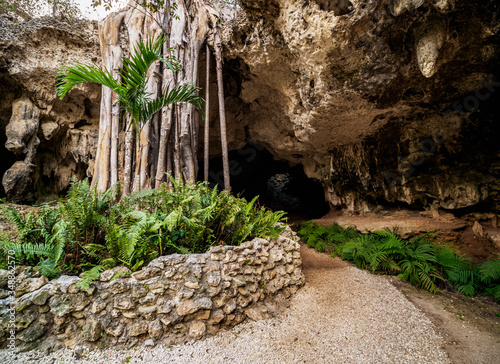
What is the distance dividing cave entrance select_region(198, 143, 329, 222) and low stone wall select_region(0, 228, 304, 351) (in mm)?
8520

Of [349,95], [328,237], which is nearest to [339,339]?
[328,237]

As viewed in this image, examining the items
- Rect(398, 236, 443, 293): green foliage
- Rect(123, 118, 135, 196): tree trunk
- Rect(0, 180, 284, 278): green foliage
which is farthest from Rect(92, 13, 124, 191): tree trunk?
Rect(398, 236, 443, 293): green foliage

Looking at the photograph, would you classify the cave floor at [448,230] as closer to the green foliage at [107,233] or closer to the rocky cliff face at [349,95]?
the rocky cliff face at [349,95]

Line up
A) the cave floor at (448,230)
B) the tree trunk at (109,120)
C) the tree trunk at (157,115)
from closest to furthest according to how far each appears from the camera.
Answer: the cave floor at (448,230) < the tree trunk at (157,115) < the tree trunk at (109,120)

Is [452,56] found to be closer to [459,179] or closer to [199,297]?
[459,179]

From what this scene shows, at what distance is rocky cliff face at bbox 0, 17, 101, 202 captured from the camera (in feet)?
19.0

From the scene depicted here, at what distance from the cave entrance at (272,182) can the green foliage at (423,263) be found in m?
6.94

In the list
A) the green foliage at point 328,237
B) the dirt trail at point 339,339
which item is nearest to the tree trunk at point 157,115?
the dirt trail at point 339,339

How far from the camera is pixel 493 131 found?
13.9 feet

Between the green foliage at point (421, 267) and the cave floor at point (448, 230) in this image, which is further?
the cave floor at point (448, 230)

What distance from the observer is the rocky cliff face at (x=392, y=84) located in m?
3.34

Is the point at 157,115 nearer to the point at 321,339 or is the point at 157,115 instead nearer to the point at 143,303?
the point at 143,303

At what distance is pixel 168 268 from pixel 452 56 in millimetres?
5561

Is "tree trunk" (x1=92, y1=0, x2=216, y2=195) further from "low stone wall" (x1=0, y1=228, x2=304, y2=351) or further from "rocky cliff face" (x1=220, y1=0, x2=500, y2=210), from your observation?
"low stone wall" (x1=0, y1=228, x2=304, y2=351)
